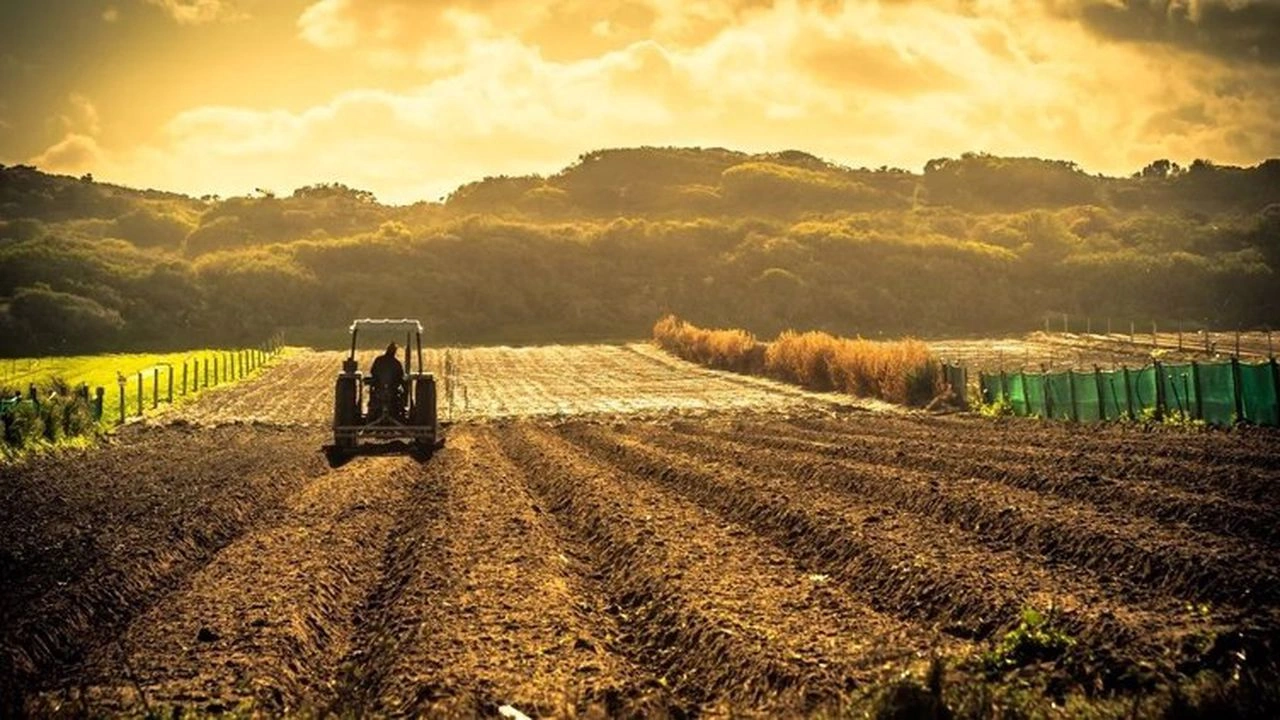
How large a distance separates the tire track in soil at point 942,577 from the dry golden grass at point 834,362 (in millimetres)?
20158

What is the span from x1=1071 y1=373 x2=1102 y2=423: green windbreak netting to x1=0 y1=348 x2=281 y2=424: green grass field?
2430 centimetres

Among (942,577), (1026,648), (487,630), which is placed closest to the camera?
(1026,648)

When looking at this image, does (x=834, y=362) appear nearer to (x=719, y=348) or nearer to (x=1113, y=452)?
(x=719, y=348)

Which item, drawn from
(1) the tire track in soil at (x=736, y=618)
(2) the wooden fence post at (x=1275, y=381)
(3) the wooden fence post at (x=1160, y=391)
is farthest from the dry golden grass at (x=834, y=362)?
(1) the tire track in soil at (x=736, y=618)

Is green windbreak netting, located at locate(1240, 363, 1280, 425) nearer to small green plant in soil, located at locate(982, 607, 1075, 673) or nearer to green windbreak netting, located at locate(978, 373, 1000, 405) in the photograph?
green windbreak netting, located at locate(978, 373, 1000, 405)

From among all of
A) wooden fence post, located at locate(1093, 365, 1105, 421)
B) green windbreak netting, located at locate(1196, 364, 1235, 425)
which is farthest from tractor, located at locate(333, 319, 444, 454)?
green windbreak netting, located at locate(1196, 364, 1235, 425)

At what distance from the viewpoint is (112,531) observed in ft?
46.4

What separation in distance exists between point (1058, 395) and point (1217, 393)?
517 cm

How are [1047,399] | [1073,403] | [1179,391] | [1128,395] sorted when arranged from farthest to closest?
[1047,399]
[1073,403]
[1128,395]
[1179,391]

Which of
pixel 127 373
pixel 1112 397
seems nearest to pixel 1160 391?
pixel 1112 397

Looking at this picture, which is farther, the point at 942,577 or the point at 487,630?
the point at 942,577

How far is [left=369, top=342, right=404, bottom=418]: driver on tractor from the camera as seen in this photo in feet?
73.3

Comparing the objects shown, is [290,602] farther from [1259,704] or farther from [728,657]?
[1259,704]

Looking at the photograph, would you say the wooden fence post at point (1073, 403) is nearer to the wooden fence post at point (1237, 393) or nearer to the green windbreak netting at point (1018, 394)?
the green windbreak netting at point (1018, 394)
